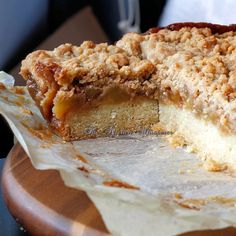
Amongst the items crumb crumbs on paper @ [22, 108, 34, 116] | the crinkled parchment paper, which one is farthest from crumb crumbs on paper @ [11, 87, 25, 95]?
crumb crumbs on paper @ [22, 108, 34, 116]

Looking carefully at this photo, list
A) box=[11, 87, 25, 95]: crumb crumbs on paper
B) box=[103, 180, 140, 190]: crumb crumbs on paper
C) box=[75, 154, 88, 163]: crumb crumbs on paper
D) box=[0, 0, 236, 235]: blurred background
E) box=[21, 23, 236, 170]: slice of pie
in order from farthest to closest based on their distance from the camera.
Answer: box=[0, 0, 236, 235]: blurred background
box=[11, 87, 25, 95]: crumb crumbs on paper
box=[21, 23, 236, 170]: slice of pie
box=[75, 154, 88, 163]: crumb crumbs on paper
box=[103, 180, 140, 190]: crumb crumbs on paper

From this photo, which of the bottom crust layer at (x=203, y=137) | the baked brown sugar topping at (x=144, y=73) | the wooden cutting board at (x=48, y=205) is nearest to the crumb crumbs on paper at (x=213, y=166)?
the bottom crust layer at (x=203, y=137)

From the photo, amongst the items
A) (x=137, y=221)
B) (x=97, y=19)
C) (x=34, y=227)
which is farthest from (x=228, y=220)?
(x=97, y=19)

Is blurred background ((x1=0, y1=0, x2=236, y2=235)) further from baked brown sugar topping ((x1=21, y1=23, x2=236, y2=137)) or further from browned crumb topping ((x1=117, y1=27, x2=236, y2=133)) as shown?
browned crumb topping ((x1=117, y1=27, x2=236, y2=133))

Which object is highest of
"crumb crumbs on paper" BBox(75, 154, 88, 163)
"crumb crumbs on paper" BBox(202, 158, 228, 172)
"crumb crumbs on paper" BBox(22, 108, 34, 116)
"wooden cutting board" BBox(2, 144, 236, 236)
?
"wooden cutting board" BBox(2, 144, 236, 236)

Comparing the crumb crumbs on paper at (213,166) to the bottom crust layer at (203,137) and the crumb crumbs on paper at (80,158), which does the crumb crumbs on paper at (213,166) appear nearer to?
the bottom crust layer at (203,137)

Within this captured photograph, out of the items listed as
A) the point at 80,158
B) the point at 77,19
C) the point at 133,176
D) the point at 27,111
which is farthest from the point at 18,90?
the point at 77,19

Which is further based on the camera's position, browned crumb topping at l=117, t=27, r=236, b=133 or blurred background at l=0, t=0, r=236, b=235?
blurred background at l=0, t=0, r=236, b=235

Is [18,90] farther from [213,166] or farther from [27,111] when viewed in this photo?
[213,166]
